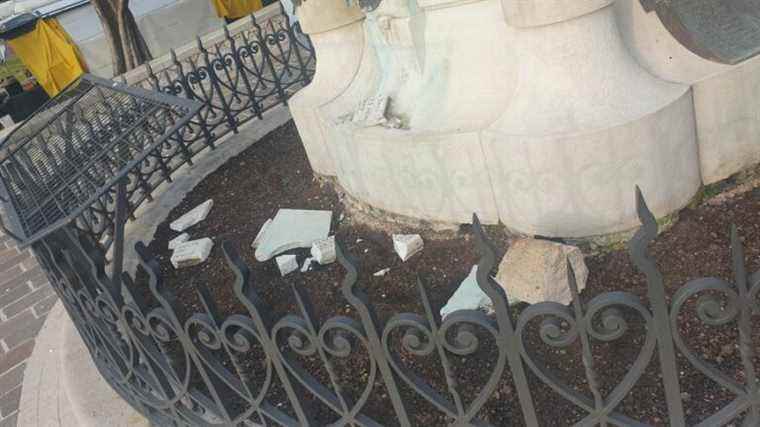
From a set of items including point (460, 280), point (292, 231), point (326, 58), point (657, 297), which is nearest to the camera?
point (657, 297)

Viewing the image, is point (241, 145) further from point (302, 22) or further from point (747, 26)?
point (747, 26)

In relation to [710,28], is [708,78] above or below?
below

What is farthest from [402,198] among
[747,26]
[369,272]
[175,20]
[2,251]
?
[175,20]

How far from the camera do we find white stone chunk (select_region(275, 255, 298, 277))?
3.77 metres

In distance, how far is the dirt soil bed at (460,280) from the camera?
7.74 ft

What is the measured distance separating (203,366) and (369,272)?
1.27 m

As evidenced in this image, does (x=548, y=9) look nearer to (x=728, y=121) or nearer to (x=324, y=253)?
(x=728, y=121)

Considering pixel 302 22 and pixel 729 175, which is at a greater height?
pixel 302 22

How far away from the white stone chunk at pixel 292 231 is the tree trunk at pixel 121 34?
10636 millimetres

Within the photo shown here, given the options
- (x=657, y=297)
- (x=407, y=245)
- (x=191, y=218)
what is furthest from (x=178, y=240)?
(x=657, y=297)

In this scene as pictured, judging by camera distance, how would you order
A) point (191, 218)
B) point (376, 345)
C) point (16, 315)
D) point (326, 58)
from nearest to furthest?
point (376, 345), point (326, 58), point (191, 218), point (16, 315)

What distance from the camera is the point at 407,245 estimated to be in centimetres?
348

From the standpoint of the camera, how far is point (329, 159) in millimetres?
4539

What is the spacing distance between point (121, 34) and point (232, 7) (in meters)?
3.31
